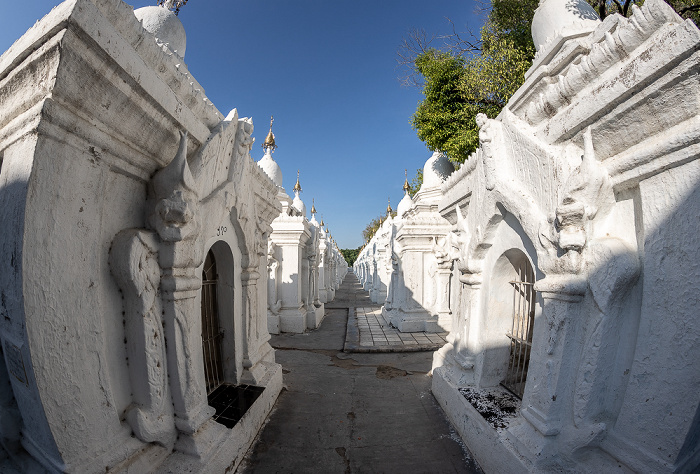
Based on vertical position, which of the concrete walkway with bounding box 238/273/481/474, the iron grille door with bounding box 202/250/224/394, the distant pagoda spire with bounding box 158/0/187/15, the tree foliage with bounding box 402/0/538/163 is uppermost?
the tree foliage with bounding box 402/0/538/163

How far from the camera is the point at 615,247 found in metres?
2.41

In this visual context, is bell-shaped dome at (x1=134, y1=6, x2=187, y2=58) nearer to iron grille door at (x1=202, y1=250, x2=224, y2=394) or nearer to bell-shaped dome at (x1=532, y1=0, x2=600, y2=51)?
iron grille door at (x1=202, y1=250, x2=224, y2=394)

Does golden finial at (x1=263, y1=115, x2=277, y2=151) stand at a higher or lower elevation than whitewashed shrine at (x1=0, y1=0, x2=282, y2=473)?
higher

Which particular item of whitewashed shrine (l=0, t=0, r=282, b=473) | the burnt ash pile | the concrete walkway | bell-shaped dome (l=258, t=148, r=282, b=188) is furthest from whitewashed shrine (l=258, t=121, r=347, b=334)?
the burnt ash pile

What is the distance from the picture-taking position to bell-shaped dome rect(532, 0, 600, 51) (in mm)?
4078

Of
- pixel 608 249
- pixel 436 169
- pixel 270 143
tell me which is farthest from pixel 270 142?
pixel 608 249

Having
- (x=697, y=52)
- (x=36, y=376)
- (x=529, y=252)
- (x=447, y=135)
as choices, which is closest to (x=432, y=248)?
(x=447, y=135)

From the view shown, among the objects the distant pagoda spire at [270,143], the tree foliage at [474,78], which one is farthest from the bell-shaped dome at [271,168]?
the tree foliage at [474,78]

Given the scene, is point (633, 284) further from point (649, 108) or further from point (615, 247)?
point (649, 108)

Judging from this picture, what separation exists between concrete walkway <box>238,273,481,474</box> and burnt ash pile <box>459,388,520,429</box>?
0.52m

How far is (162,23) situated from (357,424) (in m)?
5.14

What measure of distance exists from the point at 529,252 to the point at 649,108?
146 cm

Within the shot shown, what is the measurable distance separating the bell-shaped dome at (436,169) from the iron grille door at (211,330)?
24.8ft

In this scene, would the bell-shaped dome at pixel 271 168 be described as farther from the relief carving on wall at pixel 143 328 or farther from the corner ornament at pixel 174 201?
the relief carving on wall at pixel 143 328
